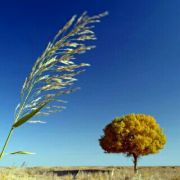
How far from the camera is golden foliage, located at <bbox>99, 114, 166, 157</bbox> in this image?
47156mm

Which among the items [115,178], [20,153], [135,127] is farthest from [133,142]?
[20,153]

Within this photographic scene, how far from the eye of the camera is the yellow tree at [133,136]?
47.2 meters

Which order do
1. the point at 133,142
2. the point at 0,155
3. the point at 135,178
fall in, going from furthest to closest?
the point at 133,142
the point at 135,178
the point at 0,155

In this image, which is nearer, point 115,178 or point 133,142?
point 115,178

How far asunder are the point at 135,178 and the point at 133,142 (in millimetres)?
36056

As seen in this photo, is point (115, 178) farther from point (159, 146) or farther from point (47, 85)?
point (159, 146)

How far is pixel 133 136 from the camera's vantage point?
47625 millimetres

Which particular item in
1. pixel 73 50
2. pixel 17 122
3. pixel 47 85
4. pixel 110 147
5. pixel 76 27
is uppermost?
pixel 110 147

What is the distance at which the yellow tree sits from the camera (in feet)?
155

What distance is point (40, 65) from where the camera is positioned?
2.30 m

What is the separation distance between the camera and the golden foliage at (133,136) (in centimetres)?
4716

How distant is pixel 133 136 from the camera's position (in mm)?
47625

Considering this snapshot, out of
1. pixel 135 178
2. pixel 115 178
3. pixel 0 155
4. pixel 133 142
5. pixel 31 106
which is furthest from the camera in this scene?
pixel 133 142

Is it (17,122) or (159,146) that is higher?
(159,146)
